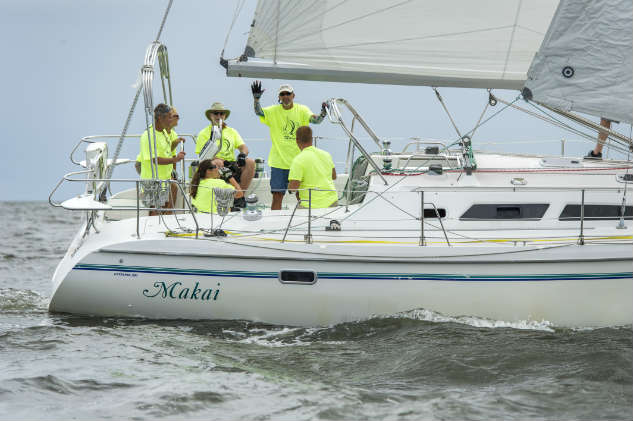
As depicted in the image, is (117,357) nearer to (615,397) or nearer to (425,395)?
(425,395)

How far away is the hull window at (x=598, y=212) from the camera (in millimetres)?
7879

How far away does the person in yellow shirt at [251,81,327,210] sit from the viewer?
9367 millimetres

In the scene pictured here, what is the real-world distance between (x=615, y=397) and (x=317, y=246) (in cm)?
282

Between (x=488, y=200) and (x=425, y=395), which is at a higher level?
(x=488, y=200)

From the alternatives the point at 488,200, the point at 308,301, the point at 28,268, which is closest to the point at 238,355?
the point at 308,301

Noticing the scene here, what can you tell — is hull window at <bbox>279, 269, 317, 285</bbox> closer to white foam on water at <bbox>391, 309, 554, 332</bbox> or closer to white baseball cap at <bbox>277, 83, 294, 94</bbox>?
white foam on water at <bbox>391, 309, 554, 332</bbox>

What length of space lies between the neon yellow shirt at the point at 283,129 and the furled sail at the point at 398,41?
1.22 m

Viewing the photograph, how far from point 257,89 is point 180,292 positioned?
8.61 ft

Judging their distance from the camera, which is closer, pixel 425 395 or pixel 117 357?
pixel 425 395

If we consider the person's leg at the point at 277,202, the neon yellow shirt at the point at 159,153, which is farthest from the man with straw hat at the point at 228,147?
the person's leg at the point at 277,202

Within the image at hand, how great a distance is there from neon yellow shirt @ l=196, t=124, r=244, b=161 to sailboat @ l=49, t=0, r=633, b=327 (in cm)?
146

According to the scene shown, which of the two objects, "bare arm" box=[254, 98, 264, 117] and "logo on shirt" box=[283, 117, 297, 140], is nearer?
"bare arm" box=[254, 98, 264, 117]

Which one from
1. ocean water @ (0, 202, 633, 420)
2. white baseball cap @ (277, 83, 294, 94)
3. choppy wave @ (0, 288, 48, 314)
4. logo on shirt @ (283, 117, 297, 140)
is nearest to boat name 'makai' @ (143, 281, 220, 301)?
ocean water @ (0, 202, 633, 420)

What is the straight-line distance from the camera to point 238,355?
6957 millimetres
